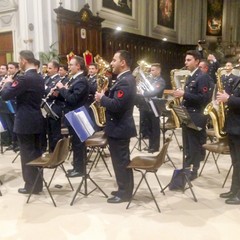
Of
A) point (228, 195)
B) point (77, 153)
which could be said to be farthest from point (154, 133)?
point (228, 195)

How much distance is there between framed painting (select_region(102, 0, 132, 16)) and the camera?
13.6 m

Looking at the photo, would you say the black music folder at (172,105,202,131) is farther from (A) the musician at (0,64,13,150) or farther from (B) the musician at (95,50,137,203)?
(A) the musician at (0,64,13,150)

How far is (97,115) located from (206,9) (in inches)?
611

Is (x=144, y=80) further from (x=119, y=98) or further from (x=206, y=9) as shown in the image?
(x=206, y=9)

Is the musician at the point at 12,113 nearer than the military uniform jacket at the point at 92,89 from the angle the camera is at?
Yes

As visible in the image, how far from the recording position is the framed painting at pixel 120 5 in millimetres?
13560

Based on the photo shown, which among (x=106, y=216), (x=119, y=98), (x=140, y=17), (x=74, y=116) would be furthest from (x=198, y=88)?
(x=140, y=17)

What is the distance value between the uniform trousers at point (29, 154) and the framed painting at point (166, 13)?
13609 mm

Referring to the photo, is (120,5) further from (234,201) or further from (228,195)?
(234,201)

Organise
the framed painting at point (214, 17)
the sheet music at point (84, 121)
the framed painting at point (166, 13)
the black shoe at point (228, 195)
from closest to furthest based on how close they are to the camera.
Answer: the sheet music at point (84, 121), the black shoe at point (228, 195), the framed painting at point (166, 13), the framed painting at point (214, 17)

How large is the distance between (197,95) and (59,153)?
2.07 metres

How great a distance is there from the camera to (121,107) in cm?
413

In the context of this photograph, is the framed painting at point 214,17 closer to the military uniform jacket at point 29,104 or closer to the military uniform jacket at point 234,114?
the military uniform jacket at point 234,114

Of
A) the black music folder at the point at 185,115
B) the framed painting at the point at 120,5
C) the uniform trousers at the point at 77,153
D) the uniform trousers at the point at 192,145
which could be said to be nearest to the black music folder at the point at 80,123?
the black music folder at the point at 185,115
